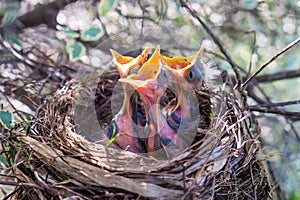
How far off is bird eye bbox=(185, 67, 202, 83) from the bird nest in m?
0.10

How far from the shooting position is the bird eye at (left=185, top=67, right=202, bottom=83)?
3.79ft

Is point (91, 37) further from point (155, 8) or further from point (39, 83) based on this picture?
point (155, 8)

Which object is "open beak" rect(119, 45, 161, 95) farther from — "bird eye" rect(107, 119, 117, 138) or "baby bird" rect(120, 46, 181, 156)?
"bird eye" rect(107, 119, 117, 138)

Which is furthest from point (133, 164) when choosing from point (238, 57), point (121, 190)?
point (238, 57)

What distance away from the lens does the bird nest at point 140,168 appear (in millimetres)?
881

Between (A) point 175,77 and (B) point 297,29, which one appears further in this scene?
(B) point 297,29

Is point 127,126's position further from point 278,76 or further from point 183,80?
point 278,76

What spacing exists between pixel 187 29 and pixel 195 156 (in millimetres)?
899

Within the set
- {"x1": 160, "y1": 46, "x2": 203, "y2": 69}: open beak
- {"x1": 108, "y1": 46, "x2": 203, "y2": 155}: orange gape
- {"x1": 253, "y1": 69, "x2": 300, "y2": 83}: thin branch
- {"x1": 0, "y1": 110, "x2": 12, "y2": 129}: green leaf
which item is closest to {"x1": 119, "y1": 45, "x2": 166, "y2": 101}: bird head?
{"x1": 108, "y1": 46, "x2": 203, "y2": 155}: orange gape

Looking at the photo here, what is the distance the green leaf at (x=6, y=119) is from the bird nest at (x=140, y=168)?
63 millimetres

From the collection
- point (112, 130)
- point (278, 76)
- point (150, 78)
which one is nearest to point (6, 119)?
point (112, 130)

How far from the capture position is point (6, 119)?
44.6 inches

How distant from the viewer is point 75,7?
78.1 inches

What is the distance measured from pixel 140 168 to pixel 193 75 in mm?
336
